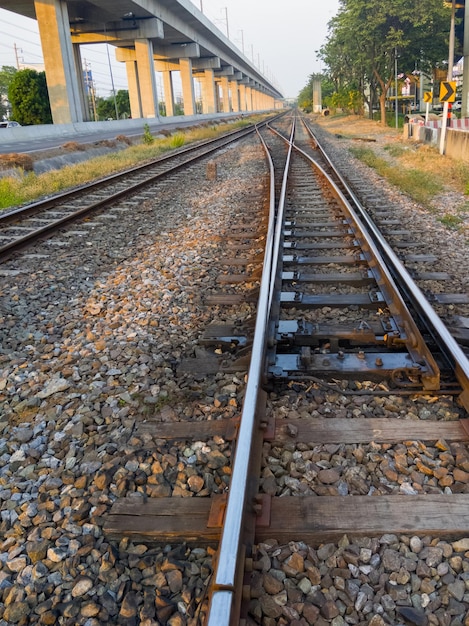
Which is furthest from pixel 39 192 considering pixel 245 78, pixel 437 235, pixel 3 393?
pixel 245 78

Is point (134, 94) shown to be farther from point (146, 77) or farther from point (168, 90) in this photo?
point (168, 90)

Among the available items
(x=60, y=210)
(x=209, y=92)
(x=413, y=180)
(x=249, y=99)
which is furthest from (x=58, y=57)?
(x=249, y=99)

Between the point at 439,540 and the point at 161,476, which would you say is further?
the point at 161,476

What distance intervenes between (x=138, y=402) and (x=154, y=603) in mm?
1462

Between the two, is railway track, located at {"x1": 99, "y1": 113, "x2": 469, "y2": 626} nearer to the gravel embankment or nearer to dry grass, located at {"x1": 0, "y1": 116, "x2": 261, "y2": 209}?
the gravel embankment

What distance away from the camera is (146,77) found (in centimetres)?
4509

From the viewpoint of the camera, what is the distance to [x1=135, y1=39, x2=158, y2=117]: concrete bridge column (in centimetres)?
4350

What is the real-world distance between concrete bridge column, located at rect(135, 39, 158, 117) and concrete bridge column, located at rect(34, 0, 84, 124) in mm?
11669

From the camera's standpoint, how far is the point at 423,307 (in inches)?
157

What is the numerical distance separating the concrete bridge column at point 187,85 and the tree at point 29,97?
50.1 feet

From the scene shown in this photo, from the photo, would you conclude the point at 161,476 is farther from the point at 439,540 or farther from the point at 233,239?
the point at 233,239

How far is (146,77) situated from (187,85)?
49.6ft

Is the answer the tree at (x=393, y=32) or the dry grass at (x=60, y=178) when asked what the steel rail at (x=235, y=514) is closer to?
the dry grass at (x=60, y=178)

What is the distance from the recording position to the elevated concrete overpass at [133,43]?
32219mm
